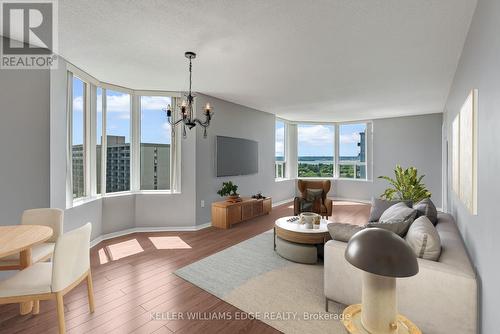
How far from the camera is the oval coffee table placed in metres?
3.07

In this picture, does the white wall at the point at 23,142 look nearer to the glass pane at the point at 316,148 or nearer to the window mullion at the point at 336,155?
the glass pane at the point at 316,148

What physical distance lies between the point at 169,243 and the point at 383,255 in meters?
3.59

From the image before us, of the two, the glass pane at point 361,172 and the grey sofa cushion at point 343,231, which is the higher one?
the glass pane at point 361,172

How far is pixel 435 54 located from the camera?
9.72 ft

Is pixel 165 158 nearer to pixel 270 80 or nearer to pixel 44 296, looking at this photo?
pixel 270 80

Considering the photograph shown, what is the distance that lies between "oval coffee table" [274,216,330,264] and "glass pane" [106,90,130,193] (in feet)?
10.1

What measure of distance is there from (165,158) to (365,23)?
3.89 metres

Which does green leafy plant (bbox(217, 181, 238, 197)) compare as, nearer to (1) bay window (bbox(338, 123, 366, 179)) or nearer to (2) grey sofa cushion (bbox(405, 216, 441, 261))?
(2) grey sofa cushion (bbox(405, 216, 441, 261))

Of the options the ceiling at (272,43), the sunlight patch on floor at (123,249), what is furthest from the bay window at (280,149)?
the sunlight patch on floor at (123,249)

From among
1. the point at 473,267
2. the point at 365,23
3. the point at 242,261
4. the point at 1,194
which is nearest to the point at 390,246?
the point at 473,267

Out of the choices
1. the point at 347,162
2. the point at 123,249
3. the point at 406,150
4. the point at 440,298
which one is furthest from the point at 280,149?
the point at 440,298

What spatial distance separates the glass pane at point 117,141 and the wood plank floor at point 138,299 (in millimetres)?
1079

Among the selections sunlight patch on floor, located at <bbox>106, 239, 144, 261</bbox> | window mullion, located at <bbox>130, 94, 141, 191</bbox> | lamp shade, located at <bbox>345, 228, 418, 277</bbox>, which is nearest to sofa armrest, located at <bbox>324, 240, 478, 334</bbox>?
lamp shade, located at <bbox>345, 228, 418, 277</bbox>

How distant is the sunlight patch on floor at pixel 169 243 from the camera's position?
377cm
